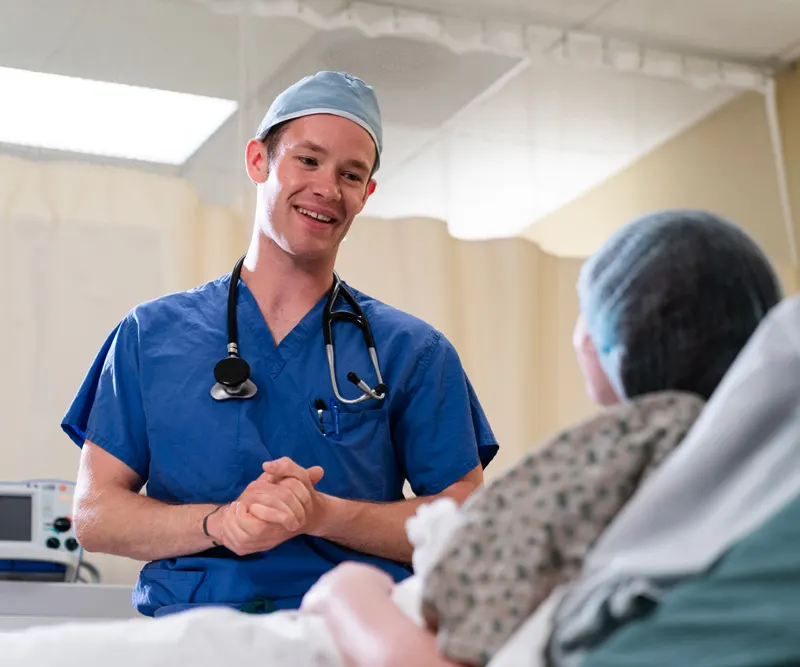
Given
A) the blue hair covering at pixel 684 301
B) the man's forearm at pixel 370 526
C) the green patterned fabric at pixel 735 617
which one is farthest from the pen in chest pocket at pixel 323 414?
the green patterned fabric at pixel 735 617

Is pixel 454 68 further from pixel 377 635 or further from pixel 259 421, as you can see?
pixel 377 635

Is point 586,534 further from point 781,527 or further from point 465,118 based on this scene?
point 465,118

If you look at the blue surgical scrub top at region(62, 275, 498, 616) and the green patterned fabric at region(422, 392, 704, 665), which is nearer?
the green patterned fabric at region(422, 392, 704, 665)

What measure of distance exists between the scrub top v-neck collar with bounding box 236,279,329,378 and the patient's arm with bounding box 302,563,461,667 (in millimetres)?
711

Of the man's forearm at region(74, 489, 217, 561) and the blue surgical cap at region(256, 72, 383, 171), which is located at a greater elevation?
the blue surgical cap at region(256, 72, 383, 171)

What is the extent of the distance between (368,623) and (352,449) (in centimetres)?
75

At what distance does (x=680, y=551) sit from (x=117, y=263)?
7.58 feet

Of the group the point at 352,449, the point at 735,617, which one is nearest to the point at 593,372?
the point at 735,617

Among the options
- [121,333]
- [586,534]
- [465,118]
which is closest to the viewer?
[586,534]

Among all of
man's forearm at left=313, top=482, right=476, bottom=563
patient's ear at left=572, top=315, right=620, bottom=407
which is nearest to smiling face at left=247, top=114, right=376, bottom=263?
man's forearm at left=313, top=482, right=476, bottom=563

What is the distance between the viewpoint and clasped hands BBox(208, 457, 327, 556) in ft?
4.56

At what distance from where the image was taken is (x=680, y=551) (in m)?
0.72

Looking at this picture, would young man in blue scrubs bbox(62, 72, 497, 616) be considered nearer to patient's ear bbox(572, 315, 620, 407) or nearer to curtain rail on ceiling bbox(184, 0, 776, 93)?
patient's ear bbox(572, 315, 620, 407)

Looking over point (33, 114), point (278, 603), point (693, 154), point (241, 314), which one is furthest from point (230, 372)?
point (693, 154)
